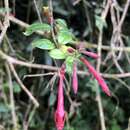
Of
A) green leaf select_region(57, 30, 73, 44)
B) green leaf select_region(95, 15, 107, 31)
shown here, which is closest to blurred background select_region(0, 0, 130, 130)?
green leaf select_region(95, 15, 107, 31)

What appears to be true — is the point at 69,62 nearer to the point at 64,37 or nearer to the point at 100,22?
the point at 64,37

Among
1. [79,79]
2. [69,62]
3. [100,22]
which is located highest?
[69,62]

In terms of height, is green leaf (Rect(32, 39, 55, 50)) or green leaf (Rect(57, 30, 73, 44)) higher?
green leaf (Rect(57, 30, 73, 44))

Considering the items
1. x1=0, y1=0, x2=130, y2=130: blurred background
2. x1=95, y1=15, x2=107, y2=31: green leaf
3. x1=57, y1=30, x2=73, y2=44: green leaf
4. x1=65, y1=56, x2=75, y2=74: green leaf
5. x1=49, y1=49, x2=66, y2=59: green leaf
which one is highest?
x1=57, y1=30, x2=73, y2=44: green leaf

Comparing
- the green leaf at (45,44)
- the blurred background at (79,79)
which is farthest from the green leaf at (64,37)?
the blurred background at (79,79)

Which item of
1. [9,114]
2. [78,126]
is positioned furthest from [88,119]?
[9,114]

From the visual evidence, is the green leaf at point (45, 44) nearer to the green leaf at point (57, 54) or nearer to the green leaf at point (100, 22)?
the green leaf at point (57, 54)

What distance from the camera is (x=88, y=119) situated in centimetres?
196

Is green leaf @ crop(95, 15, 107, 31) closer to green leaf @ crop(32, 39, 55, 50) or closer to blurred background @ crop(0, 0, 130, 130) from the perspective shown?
blurred background @ crop(0, 0, 130, 130)

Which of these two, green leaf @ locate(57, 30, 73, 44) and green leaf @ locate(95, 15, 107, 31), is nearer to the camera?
green leaf @ locate(57, 30, 73, 44)

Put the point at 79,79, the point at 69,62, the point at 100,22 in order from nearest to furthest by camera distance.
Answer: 1. the point at 69,62
2. the point at 100,22
3. the point at 79,79

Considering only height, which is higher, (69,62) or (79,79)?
(69,62)

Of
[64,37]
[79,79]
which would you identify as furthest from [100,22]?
[64,37]

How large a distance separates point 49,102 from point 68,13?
385 millimetres
